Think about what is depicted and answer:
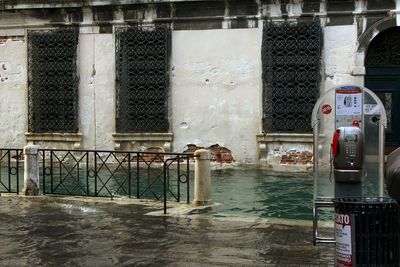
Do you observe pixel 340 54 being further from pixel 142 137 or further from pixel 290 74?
pixel 142 137

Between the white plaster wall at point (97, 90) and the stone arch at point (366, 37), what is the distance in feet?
22.3

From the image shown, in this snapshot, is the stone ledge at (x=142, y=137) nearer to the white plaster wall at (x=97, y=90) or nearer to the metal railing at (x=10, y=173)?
the white plaster wall at (x=97, y=90)

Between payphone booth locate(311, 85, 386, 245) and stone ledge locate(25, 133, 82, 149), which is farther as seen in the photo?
stone ledge locate(25, 133, 82, 149)

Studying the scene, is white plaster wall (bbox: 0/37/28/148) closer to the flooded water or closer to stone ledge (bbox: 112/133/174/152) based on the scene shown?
stone ledge (bbox: 112/133/174/152)

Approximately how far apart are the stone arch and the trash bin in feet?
35.4

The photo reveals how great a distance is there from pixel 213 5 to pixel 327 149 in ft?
25.5

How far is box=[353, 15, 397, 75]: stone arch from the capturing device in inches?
583

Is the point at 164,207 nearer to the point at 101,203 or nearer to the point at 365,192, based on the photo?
the point at 101,203

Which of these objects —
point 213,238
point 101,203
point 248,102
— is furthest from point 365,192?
point 248,102

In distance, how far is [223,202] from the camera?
34.8 feet

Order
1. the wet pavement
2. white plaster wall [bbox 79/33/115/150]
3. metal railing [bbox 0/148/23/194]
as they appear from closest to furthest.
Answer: the wet pavement
metal railing [bbox 0/148/23/194]
white plaster wall [bbox 79/33/115/150]

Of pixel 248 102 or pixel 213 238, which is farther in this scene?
pixel 248 102

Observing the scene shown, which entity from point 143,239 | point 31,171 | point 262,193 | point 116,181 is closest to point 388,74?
point 262,193

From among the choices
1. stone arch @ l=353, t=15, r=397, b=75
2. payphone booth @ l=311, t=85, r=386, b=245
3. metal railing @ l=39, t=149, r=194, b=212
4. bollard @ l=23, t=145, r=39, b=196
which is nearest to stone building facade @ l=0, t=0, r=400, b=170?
stone arch @ l=353, t=15, r=397, b=75
